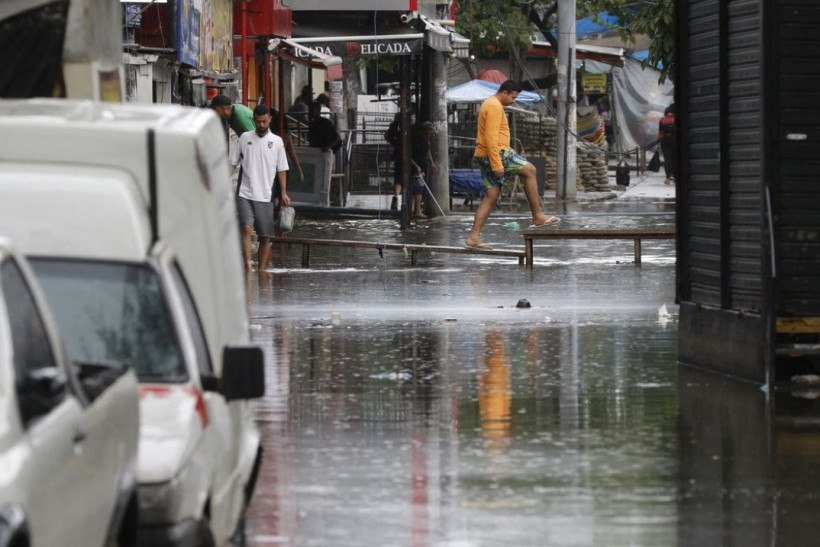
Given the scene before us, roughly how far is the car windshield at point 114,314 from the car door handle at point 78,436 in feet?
4.24

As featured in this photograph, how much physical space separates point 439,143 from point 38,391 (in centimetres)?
2730

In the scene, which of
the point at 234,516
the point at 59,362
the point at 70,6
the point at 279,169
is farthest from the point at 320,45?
the point at 59,362

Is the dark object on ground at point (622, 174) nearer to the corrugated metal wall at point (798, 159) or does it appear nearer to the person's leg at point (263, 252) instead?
the person's leg at point (263, 252)

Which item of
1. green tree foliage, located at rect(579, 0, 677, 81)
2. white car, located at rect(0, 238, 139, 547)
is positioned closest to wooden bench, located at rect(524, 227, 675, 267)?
green tree foliage, located at rect(579, 0, 677, 81)

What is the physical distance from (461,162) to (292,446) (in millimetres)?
28619

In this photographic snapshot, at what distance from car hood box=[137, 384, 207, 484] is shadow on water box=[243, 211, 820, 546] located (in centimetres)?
140

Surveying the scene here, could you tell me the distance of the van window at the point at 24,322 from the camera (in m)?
5.39

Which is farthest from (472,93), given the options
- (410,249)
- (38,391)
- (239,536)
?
(38,391)

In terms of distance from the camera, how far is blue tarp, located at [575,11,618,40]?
52656 millimetres

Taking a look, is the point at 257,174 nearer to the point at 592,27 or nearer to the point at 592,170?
the point at 592,170

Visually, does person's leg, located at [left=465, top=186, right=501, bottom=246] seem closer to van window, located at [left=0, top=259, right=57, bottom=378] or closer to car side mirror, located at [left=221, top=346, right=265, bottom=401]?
car side mirror, located at [left=221, top=346, right=265, bottom=401]

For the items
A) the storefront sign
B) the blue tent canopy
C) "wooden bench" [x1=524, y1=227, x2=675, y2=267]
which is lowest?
"wooden bench" [x1=524, y1=227, x2=675, y2=267]

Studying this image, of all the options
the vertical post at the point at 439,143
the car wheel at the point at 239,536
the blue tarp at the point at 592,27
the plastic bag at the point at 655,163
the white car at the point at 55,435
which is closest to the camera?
the white car at the point at 55,435

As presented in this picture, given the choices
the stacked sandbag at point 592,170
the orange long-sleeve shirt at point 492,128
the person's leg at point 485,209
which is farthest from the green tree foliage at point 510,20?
the orange long-sleeve shirt at point 492,128
